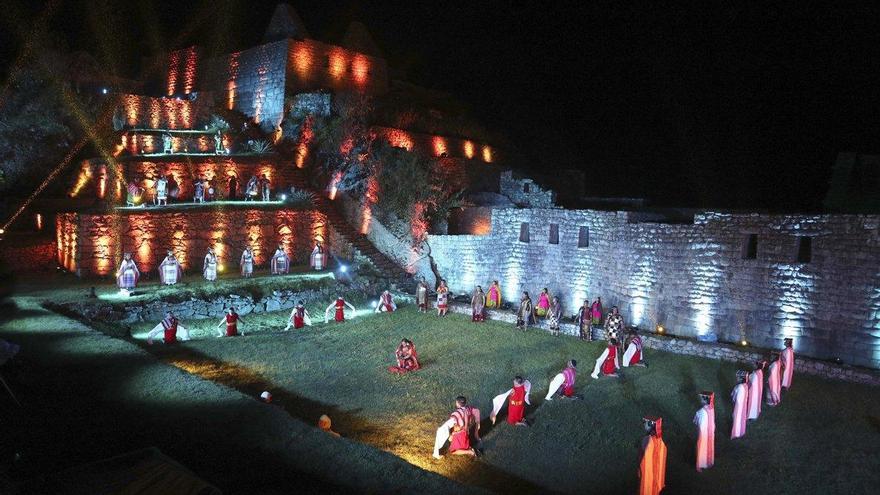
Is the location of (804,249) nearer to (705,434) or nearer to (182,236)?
(705,434)

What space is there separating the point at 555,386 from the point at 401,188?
47.3ft

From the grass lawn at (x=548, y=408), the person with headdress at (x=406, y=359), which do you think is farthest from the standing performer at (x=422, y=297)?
the person with headdress at (x=406, y=359)

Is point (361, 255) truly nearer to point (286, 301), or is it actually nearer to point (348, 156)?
point (286, 301)

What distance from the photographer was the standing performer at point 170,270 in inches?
759

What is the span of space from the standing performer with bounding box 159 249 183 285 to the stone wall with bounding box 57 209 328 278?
139 cm

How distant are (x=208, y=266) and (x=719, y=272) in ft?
52.9

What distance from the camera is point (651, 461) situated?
26.0ft

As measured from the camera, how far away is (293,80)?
31047 millimetres

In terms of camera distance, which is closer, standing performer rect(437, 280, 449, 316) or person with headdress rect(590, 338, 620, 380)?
person with headdress rect(590, 338, 620, 380)

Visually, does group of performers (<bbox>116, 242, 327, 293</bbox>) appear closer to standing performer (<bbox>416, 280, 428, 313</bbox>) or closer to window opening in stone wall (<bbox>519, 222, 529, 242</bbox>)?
standing performer (<bbox>416, 280, 428, 313</bbox>)

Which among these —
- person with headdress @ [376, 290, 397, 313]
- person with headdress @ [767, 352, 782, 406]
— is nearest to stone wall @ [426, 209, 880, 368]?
person with headdress @ [767, 352, 782, 406]

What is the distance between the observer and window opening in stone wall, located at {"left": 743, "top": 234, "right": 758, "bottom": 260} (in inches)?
568

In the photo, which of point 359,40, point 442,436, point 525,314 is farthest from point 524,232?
point 359,40

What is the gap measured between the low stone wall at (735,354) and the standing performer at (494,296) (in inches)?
128
